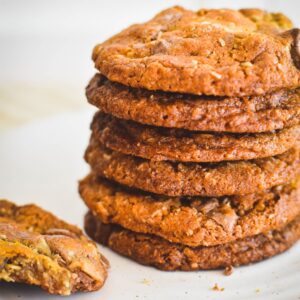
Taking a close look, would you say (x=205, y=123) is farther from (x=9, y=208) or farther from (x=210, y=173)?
(x=9, y=208)

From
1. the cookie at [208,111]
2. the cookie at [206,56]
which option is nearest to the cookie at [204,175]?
the cookie at [208,111]

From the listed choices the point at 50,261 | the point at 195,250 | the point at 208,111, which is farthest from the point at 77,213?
the point at 208,111

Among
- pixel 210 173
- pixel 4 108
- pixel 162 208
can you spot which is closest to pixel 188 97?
pixel 210 173

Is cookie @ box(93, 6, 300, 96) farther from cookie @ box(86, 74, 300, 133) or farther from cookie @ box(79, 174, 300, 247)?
cookie @ box(79, 174, 300, 247)

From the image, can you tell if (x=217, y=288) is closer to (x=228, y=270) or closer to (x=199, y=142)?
(x=228, y=270)

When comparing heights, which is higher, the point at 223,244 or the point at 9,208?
the point at 223,244
